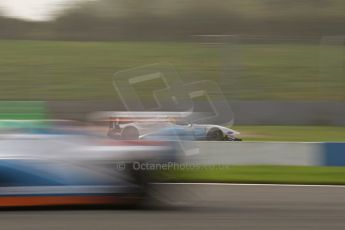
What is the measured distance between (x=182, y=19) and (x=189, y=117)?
17626 millimetres

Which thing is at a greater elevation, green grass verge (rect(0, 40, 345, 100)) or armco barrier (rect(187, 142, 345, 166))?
green grass verge (rect(0, 40, 345, 100))

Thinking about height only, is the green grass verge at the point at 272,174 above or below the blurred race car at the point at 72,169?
above

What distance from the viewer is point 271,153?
Answer: 10.5 metres

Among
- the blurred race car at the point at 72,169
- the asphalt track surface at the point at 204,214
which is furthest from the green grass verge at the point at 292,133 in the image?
the blurred race car at the point at 72,169

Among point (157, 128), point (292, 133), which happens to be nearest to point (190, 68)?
point (292, 133)

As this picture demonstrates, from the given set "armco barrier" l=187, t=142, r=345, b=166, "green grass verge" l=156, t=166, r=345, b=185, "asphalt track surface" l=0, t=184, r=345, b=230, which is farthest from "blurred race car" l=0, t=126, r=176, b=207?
"armco barrier" l=187, t=142, r=345, b=166

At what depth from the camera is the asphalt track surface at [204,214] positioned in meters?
5.71

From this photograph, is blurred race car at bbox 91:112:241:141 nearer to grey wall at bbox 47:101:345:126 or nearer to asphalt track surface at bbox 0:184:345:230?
asphalt track surface at bbox 0:184:345:230

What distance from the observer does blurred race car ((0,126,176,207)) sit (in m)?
6.25

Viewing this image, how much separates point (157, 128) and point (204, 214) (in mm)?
2471

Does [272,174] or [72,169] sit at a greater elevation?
[272,174]

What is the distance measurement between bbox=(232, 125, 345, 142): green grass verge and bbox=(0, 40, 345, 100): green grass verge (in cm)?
142

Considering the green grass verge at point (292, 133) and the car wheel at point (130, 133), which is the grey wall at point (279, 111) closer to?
the green grass verge at point (292, 133)

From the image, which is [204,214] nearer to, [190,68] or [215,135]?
[215,135]
